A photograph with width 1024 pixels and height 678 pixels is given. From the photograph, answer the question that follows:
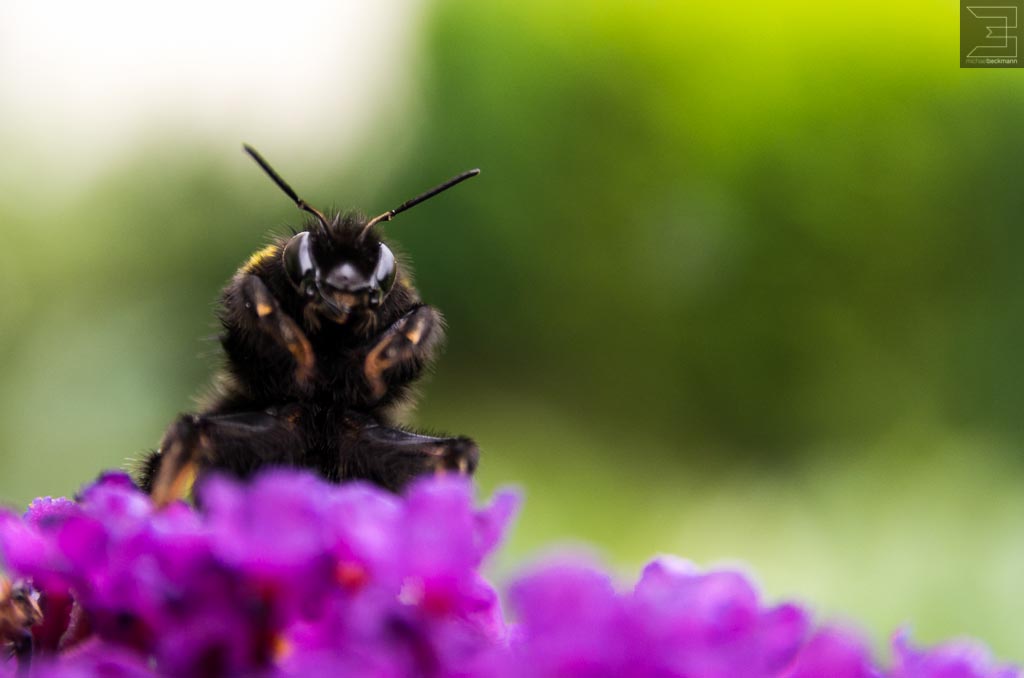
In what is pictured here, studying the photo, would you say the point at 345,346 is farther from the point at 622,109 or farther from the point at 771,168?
the point at 622,109

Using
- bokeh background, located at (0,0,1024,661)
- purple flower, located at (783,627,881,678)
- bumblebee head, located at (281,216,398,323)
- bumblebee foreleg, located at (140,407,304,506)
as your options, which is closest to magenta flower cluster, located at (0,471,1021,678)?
purple flower, located at (783,627,881,678)

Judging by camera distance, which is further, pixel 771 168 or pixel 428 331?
pixel 771 168

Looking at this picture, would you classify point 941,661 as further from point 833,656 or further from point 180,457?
point 180,457

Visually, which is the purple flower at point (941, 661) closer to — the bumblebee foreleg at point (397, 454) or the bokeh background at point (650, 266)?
the bumblebee foreleg at point (397, 454)

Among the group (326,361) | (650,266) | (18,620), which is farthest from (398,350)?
(650,266)

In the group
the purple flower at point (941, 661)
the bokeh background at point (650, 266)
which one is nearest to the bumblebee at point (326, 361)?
the purple flower at point (941, 661)

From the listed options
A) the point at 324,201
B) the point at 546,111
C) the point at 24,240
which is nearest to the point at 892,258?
the point at 546,111
